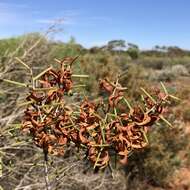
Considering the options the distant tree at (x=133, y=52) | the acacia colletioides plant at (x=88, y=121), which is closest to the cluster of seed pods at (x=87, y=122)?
the acacia colletioides plant at (x=88, y=121)

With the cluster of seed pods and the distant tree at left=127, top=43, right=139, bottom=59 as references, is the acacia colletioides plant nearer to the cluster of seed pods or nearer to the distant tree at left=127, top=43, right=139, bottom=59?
the cluster of seed pods

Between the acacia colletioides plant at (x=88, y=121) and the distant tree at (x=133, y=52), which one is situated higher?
the acacia colletioides plant at (x=88, y=121)

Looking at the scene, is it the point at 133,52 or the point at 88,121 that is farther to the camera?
the point at 133,52

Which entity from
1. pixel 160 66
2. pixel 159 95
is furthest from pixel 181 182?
pixel 160 66

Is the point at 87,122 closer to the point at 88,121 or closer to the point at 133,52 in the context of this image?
the point at 88,121

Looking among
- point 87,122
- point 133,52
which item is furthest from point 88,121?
point 133,52

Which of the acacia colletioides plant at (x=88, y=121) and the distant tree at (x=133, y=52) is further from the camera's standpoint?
the distant tree at (x=133, y=52)

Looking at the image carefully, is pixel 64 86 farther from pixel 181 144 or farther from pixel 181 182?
pixel 181 182

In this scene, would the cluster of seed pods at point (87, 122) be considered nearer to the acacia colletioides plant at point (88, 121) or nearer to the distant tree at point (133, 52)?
the acacia colletioides plant at point (88, 121)

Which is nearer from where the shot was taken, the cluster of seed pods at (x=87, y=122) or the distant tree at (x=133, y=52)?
the cluster of seed pods at (x=87, y=122)
